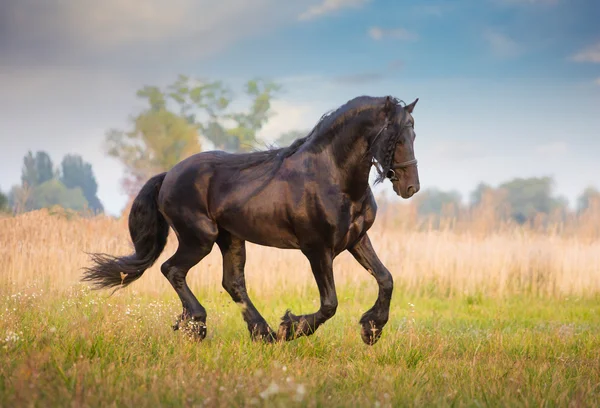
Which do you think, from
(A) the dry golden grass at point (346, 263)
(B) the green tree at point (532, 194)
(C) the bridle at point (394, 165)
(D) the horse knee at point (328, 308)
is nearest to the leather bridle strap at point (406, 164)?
(C) the bridle at point (394, 165)

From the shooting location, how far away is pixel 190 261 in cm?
625

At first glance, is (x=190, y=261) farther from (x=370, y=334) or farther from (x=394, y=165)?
(x=394, y=165)

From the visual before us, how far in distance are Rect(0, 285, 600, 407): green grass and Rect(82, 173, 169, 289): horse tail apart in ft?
1.77

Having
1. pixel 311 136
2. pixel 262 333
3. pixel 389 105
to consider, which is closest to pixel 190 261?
pixel 262 333

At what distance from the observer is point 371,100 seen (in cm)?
539

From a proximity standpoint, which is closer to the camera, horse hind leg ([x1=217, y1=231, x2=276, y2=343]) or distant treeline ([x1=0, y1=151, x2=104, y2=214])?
horse hind leg ([x1=217, y1=231, x2=276, y2=343])

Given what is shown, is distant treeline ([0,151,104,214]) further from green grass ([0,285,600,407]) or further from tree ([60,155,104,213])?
green grass ([0,285,600,407])

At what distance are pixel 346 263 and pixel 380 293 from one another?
6.33 meters

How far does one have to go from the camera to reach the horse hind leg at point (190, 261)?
19.9 feet

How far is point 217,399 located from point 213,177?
2865mm

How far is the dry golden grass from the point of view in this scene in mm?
10586

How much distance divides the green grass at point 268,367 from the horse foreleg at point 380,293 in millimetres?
140

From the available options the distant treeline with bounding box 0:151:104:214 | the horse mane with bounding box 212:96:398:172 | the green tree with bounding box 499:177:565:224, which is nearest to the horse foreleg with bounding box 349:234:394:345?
the horse mane with bounding box 212:96:398:172

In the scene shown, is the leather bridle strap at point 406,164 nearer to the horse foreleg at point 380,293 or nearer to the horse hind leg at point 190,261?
the horse foreleg at point 380,293
